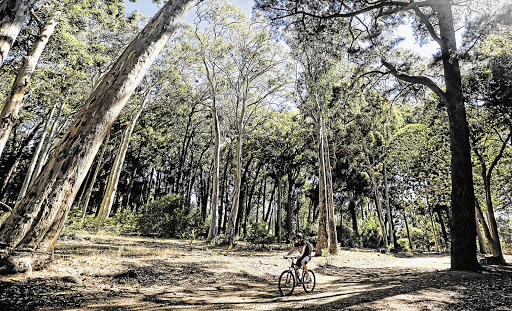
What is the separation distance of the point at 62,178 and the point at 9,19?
13.2 feet

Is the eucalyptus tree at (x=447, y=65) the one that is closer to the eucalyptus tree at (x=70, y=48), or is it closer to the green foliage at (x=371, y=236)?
the eucalyptus tree at (x=70, y=48)

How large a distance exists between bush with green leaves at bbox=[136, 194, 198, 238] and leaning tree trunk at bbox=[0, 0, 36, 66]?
1324 cm

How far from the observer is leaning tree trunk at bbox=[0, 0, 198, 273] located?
13.4 ft

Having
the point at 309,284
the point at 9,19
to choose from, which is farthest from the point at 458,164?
the point at 9,19

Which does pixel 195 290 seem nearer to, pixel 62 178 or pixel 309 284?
pixel 309 284

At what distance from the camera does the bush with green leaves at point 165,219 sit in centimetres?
1730

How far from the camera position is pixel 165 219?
17.5 meters

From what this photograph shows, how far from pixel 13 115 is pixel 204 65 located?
1269cm

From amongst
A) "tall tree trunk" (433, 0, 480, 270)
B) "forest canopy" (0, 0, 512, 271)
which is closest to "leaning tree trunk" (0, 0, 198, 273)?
"forest canopy" (0, 0, 512, 271)

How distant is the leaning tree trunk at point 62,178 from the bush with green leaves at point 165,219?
13.0m

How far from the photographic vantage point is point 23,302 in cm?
420

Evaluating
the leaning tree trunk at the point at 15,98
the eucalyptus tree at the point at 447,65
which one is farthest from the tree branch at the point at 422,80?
the leaning tree trunk at the point at 15,98

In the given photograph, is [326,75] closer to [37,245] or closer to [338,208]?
[37,245]

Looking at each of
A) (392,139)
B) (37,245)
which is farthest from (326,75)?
(37,245)
